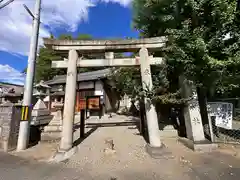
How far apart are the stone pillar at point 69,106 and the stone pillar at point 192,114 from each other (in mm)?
3764

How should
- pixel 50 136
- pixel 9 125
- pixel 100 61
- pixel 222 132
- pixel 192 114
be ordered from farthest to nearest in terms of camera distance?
1. pixel 222 132
2. pixel 50 136
3. pixel 9 125
4. pixel 100 61
5. pixel 192 114

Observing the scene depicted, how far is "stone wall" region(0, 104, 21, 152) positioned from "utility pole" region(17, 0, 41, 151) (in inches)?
13.2

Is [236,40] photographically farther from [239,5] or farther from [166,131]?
[166,131]

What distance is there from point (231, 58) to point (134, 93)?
315 centimetres

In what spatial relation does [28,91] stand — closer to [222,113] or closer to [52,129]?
[52,129]

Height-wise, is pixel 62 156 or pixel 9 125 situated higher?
pixel 9 125

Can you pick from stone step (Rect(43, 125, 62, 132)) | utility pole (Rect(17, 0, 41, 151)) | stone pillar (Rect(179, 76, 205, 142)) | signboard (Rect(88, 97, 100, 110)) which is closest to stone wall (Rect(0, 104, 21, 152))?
utility pole (Rect(17, 0, 41, 151))

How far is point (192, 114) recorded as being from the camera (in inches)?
213

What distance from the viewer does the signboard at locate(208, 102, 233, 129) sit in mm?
5779

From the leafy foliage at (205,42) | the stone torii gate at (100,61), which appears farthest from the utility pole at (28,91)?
the leafy foliage at (205,42)

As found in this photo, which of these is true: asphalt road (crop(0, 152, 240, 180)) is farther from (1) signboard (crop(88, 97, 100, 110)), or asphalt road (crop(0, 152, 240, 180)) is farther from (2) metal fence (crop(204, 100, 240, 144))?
(1) signboard (crop(88, 97, 100, 110))

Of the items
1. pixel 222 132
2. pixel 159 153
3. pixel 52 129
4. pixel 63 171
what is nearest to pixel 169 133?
pixel 159 153

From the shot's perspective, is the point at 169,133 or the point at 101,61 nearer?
the point at 101,61

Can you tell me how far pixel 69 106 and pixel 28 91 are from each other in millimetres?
2099
